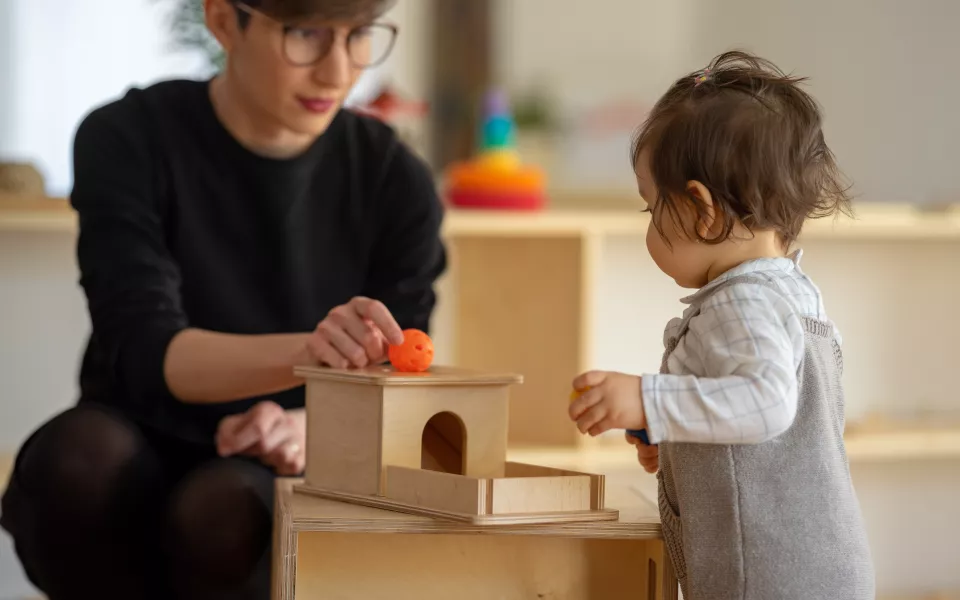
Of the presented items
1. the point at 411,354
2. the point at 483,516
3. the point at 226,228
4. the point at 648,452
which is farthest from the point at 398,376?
the point at 226,228

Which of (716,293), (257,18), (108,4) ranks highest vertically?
(108,4)

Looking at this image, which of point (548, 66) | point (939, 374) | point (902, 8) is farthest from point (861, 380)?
point (548, 66)

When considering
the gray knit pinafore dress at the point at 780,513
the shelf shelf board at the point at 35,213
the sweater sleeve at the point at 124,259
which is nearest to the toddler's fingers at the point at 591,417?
the gray knit pinafore dress at the point at 780,513

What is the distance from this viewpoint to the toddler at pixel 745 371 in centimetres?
95

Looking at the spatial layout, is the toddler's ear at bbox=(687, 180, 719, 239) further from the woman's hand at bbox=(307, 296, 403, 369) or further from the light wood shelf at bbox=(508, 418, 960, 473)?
the light wood shelf at bbox=(508, 418, 960, 473)

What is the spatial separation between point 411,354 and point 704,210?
32cm

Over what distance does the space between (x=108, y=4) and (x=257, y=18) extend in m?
0.98

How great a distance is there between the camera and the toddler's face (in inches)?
40.4

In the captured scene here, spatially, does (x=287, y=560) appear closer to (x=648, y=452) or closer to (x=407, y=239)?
(x=648, y=452)

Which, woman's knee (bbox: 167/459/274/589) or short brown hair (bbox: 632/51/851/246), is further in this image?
woman's knee (bbox: 167/459/274/589)

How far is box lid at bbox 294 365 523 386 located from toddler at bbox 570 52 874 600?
142 millimetres

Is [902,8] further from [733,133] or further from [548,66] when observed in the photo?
[733,133]

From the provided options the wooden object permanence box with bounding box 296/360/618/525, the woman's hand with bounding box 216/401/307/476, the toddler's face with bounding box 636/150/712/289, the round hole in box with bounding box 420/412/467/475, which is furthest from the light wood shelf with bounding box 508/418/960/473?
the toddler's face with bounding box 636/150/712/289

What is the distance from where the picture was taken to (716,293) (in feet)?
3.28
